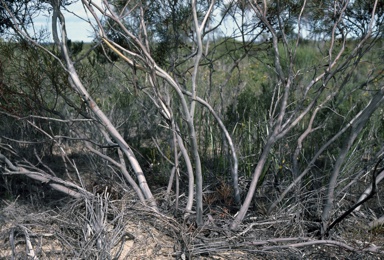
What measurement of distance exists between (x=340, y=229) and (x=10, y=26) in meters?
3.40

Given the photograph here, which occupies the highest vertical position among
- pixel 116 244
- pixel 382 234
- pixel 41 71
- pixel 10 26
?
pixel 10 26

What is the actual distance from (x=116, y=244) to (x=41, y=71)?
5.88 feet

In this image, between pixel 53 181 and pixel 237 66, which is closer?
pixel 53 181

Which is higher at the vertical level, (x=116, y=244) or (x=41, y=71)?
(x=41, y=71)

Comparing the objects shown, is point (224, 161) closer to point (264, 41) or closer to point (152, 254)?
point (264, 41)

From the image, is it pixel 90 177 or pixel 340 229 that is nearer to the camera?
pixel 340 229

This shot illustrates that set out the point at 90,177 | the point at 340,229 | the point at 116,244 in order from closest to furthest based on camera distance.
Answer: the point at 116,244 < the point at 340,229 < the point at 90,177

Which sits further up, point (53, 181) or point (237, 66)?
point (237, 66)

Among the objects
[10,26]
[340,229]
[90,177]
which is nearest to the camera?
[340,229]

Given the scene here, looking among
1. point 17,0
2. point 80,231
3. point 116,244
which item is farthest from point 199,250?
point 17,0

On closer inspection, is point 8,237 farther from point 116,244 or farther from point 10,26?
point 10,26

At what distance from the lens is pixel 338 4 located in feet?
16.4

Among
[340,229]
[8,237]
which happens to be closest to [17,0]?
[8,237]

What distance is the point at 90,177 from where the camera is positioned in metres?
5.98
